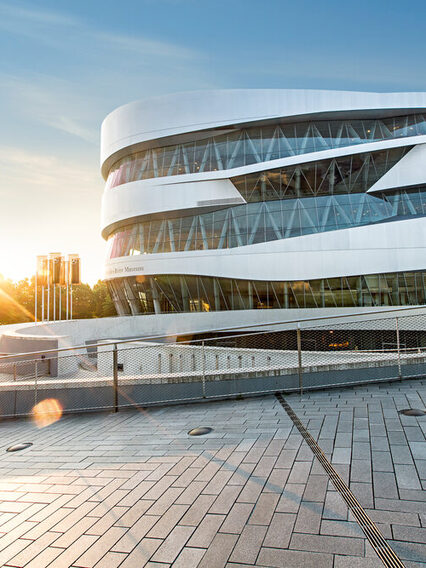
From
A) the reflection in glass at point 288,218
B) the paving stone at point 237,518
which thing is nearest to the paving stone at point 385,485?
the paving stone at point 237,518

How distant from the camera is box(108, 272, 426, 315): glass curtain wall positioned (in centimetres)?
2817

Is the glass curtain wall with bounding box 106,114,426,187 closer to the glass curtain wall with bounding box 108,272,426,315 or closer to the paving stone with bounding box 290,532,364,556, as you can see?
the glass curtain wall with bounding box 108,272,426,315

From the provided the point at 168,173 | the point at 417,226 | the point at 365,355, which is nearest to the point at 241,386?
the point at 365,355

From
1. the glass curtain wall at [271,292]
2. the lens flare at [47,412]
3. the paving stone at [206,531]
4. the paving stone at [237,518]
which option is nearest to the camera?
the paving stone at [206,531]

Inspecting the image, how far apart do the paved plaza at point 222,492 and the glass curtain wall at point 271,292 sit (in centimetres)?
2182

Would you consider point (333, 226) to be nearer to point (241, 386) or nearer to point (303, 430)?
point (241, 386)

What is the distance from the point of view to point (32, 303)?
80062mm

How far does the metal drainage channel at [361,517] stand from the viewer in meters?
3.12

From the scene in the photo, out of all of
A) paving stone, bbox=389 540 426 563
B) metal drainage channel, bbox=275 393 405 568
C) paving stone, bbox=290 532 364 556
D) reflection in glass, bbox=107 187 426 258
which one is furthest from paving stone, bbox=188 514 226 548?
reflection in glass, bbox=107 187 426 258

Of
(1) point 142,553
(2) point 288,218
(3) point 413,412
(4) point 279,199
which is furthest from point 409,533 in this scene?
(4) point 279,199

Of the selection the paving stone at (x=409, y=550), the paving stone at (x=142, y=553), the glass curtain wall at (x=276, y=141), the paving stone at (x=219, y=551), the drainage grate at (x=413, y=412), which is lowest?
the paving stone at (x=142, y=553)

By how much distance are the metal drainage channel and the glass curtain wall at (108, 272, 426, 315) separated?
2393 centimetres

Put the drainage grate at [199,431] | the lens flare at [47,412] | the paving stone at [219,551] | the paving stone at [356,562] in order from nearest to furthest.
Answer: the paving stone at [356,562] < the paving stone at [219,551] < the drainage grate at [199,431] < the lens flare at [47,412]

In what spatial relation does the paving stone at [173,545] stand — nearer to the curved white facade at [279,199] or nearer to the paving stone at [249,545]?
the paving stone at [249,545]
